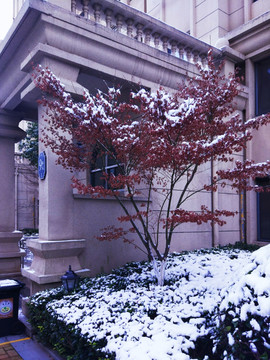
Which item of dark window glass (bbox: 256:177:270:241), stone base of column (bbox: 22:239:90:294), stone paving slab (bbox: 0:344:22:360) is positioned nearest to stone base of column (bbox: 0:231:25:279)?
stone base of column (bbox: 22:239:90:294)

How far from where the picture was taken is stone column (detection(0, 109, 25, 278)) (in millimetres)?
9773

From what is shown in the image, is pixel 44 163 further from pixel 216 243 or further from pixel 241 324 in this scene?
pixel 216 243

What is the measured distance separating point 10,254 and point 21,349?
15.6 ft

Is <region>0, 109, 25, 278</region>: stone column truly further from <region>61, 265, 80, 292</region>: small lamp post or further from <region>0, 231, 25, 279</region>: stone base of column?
<region>61, 265, 80, 292</region>: small lamp post

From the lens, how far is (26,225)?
77.2ft

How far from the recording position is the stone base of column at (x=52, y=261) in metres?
6.28

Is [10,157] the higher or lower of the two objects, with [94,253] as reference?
higher

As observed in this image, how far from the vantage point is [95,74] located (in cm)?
746

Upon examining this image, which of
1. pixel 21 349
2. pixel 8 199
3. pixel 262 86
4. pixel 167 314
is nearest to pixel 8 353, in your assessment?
pixel 21 349

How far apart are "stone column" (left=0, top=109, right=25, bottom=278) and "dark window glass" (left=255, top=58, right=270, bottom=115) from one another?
8001 millimetres

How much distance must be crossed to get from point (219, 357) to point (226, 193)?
7197 mm

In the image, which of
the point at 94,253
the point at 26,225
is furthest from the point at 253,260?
the point at 26,225

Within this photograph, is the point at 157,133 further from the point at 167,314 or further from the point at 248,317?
the point at 248,317

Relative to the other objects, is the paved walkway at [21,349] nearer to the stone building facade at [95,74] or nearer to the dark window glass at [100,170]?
the stone building facade at [95,74]
